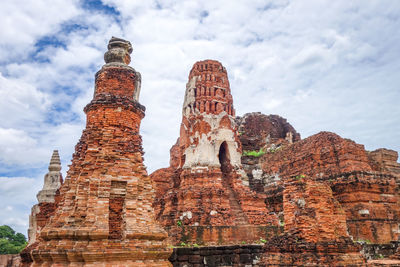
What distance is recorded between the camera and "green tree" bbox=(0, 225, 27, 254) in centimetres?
3441

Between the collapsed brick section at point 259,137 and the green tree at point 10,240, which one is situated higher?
the collapsed brick section at point 259,137

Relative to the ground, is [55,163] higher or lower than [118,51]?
lower

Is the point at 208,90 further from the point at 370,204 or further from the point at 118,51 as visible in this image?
the point at 118,51

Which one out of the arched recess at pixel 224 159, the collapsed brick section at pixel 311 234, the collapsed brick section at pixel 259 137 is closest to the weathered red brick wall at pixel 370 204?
the arched recess at pixel 224 159

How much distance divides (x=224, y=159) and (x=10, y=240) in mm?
35174

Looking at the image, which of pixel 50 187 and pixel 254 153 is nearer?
pixel 50 187

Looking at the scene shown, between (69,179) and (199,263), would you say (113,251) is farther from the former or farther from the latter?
A: (199,263)

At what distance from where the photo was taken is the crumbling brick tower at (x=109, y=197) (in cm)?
513

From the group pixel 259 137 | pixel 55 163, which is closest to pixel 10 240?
pixel 55 163

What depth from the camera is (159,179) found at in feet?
67.3

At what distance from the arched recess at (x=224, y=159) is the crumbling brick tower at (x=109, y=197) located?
30.4ft

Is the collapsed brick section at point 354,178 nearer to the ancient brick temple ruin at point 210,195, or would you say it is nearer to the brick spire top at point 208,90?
the ancient brick temple ruin at point 210,195

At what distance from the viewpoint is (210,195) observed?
46.0 ft

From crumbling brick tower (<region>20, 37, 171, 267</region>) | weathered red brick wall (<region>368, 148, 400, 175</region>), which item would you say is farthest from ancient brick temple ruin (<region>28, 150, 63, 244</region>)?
weathered red brick wall (<region>368, 148, 400, 175</region>)
